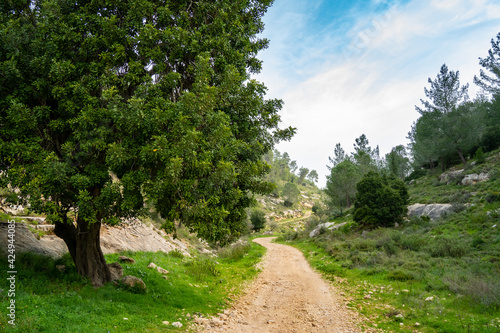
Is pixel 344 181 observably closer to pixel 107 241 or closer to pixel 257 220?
pixel 257 220

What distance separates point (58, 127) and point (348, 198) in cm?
5129

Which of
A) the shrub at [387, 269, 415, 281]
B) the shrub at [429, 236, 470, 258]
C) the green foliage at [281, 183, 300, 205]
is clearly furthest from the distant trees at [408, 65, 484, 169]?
the green foliage at [281, 183, 300, 205]

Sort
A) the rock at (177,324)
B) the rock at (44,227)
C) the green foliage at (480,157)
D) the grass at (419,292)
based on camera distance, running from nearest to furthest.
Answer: the rock at (177,324) → the grass at (419,292) → the rock at (44,227) → the green foliage at (480,157)

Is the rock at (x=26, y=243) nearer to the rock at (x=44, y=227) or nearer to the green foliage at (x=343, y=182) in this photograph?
the rock at (x=44, y=227)

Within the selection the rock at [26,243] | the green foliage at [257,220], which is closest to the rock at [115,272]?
the rock at [26,243]

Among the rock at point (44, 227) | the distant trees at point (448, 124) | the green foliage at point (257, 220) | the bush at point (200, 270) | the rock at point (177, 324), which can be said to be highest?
the distant trees at point (448, 124)

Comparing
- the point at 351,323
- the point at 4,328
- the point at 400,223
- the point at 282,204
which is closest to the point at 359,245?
the point at 400,223

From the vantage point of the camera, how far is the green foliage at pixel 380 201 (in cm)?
2689

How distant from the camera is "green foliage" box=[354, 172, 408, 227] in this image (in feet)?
88.2

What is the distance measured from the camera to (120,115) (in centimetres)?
666

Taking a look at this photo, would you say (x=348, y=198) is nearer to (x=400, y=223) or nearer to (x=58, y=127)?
(x=400, y=223)

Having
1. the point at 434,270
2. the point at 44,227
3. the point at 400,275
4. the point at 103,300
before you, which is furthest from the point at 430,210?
the point at 44,227

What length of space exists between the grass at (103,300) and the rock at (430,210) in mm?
22821

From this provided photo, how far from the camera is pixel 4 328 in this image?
16.9 feet
